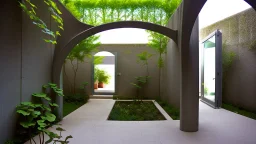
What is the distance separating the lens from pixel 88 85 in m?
9.85

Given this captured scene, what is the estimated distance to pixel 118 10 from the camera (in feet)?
32.8

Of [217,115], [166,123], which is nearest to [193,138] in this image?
[166,123]

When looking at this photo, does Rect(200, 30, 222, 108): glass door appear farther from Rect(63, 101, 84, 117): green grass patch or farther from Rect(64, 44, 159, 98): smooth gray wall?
Rect(63, 101, 84, 117): green grass patch

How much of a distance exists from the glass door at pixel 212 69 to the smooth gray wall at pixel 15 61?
232 inches

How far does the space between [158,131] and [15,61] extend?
3.24m

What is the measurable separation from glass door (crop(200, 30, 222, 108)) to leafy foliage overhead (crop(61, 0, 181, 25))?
108 inches

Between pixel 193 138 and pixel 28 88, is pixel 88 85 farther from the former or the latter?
pixel 193 138

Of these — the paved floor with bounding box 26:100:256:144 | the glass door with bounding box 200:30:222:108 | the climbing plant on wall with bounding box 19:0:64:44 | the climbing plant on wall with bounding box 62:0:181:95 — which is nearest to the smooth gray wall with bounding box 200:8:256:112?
the glass door with bounding box 200:30:222:108

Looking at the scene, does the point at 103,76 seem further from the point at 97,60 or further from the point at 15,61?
the point at 15,61

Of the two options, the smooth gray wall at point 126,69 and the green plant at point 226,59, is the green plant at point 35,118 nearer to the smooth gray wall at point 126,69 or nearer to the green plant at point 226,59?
the smooth gray wall at point 126,69

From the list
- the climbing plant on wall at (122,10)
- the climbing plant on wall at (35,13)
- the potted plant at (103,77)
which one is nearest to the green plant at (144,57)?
the climbing plant on wall at (122,10)

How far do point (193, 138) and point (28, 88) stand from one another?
352 centimetres

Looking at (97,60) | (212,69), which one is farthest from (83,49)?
(212,69)

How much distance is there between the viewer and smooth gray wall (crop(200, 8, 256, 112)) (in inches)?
255
